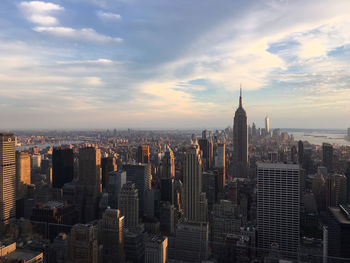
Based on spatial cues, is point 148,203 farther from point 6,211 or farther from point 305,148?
point 305,148

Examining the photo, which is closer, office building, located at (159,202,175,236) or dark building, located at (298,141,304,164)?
office building, located at (159,202,175,236)

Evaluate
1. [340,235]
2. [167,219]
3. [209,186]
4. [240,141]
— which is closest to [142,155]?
[209,186]

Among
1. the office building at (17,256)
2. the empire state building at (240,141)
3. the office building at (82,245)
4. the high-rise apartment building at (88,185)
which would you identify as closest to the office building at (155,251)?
the office building at (82,245)

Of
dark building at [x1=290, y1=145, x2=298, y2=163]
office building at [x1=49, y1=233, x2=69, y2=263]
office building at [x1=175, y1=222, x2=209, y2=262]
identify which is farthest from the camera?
dark building at [x1=290, y1=145, x2=298, y2=163]

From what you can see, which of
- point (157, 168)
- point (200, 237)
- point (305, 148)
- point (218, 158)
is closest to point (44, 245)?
point (200, 237)

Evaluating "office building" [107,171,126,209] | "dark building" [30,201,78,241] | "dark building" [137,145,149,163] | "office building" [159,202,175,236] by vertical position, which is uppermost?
"dark building" [137,145,149,163]

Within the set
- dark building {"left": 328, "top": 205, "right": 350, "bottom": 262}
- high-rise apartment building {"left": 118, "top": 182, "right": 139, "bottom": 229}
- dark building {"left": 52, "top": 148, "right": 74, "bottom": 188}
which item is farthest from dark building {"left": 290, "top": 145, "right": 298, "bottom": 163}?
dark building {"left": 52, "top": 148, "right": 74, "bottom": 188}

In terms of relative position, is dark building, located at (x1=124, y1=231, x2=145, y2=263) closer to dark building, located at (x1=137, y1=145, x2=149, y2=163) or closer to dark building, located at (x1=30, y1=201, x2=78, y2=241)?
dark building, located at (x1=30, y1=201, x2=78, y2=241)

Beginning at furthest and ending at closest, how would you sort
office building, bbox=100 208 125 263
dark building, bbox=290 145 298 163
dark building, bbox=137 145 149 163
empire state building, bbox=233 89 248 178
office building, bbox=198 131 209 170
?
1. empire state building, bbox=233 89 248 178
2. office building, bbox=198 131 209 170
3. dark building, bbox=137 145 149 163
4. dark building, bbox=290 145 298 163
5. office building, bbox=100 208 125 263
